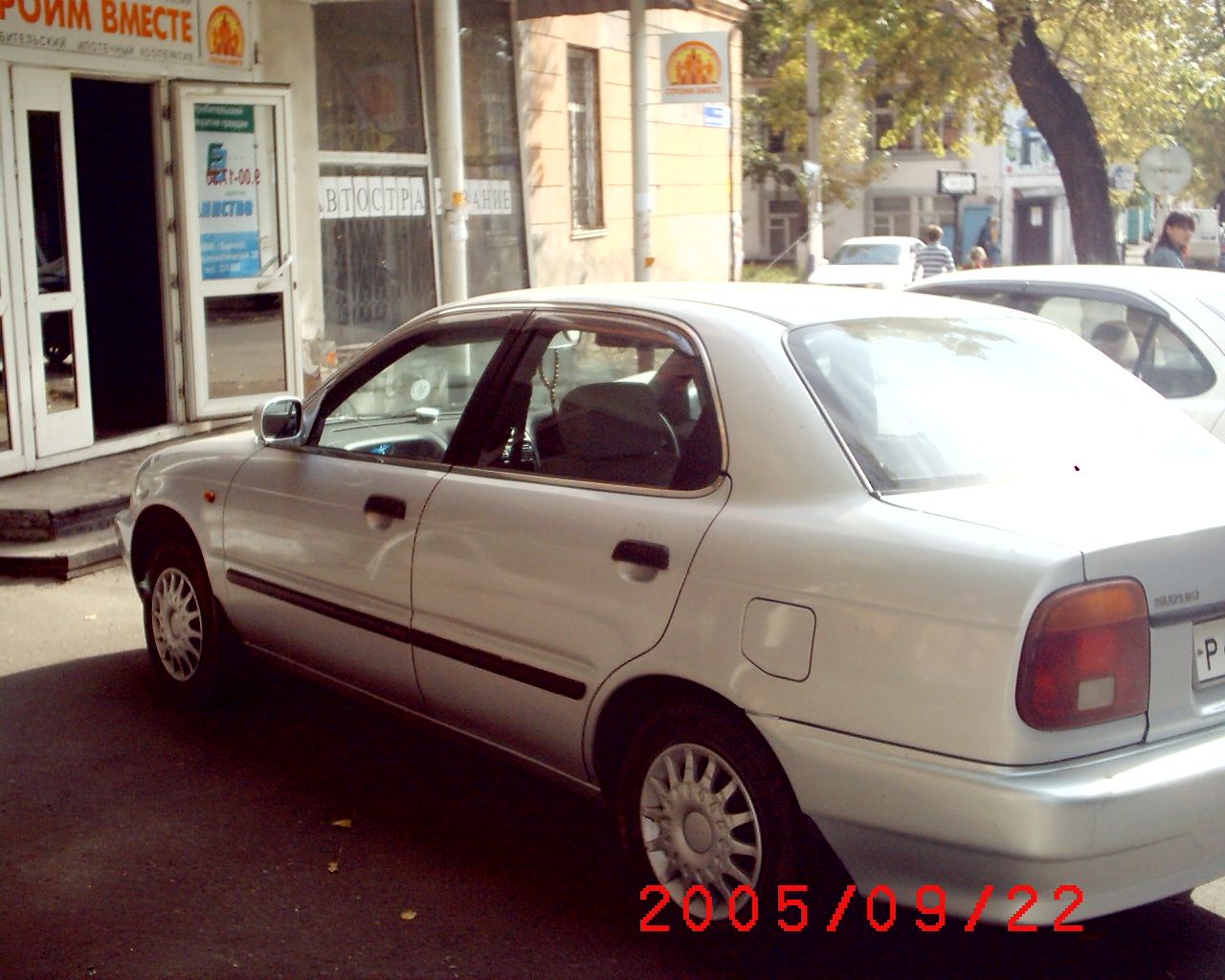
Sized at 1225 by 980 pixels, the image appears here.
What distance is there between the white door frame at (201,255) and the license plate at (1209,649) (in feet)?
29.6

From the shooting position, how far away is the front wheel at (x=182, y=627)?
5586 mm

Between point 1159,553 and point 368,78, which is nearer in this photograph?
point 1159,553

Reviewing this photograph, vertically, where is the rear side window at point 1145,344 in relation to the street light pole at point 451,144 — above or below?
below

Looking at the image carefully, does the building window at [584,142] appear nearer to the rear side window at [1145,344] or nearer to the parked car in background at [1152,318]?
the parked car in background at [1152,318]

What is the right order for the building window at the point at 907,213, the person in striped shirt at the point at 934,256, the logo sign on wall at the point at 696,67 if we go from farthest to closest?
the building window at the point at 907,213, the person in striped shirt at the point at 934,256, the logo sign on wall at the point at 696,67

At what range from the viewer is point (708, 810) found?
12.0ft

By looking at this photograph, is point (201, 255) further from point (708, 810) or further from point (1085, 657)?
point (1085, 657)

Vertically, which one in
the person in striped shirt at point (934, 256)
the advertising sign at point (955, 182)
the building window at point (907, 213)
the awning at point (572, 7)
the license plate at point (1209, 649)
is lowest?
the license plate at point (1209, 649)

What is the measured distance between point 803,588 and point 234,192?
8925 mm

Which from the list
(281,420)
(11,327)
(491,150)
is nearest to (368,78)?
(491,150)

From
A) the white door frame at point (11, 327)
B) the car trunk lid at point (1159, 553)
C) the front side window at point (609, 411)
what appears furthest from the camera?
the white door frame at point (11, 327)

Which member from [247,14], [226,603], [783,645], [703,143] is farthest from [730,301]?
[703,143]

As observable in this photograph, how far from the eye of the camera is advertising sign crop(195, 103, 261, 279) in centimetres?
1126

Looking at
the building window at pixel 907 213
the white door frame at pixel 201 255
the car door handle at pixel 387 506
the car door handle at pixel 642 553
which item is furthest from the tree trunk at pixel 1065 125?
the building window at pixel 907 213
